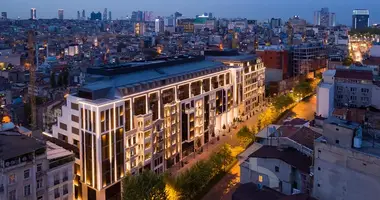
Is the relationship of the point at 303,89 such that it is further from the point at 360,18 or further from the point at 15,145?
the point at 360,18

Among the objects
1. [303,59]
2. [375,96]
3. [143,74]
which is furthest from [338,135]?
[303,59]

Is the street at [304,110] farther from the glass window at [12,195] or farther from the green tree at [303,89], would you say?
the glass window at [12,195]

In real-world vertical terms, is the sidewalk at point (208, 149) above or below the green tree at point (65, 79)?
below

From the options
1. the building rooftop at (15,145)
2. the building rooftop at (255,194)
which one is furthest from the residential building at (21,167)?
the building rooftop at (255,194)

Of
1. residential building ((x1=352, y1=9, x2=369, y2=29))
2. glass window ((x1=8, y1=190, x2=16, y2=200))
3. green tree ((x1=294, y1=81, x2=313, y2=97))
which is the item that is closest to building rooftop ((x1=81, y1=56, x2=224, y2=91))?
glass window ((x1=8, y1=190, x2=16, y2=200))

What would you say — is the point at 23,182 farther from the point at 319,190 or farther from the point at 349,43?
the point at 349,43

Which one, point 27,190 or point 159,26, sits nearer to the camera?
point 27,190
